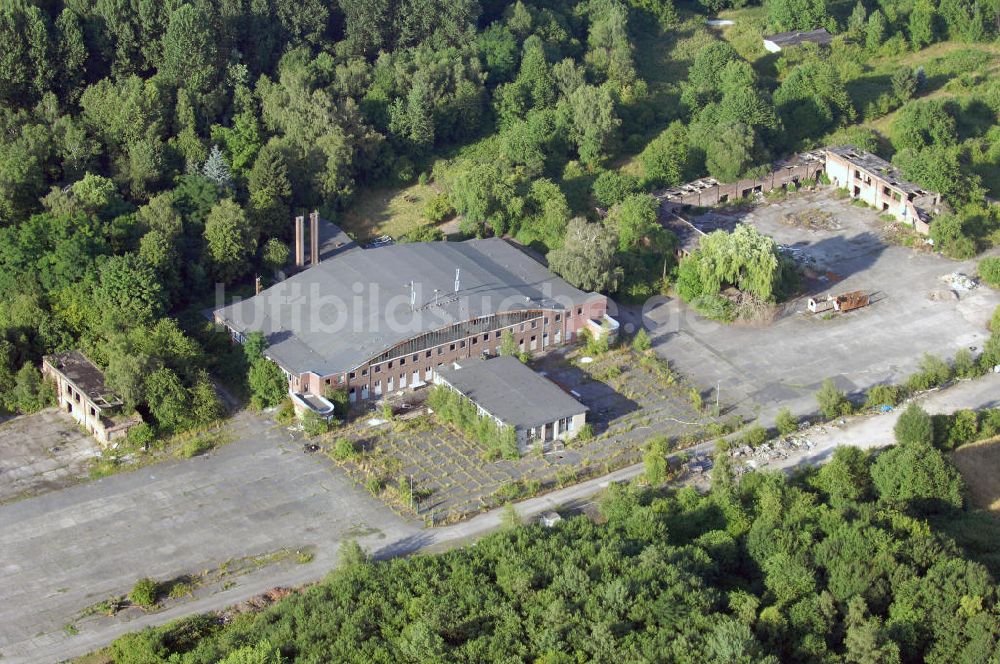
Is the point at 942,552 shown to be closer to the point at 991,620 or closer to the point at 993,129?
the point at 991,620

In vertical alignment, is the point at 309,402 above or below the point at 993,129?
below

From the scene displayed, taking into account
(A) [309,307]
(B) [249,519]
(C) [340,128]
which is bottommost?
(B) [249,519]

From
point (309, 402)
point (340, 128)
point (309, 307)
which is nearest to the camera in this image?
point (309, 402)

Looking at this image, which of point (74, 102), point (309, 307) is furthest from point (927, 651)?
point (74, 102)

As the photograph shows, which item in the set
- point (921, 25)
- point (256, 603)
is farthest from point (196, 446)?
point (921, 25)

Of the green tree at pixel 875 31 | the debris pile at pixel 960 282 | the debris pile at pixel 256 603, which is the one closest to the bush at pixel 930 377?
the debris pile at pixel 960 282

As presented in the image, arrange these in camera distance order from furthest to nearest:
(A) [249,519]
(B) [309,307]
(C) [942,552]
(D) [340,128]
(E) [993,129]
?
(E) [993,129], (D) [340,128], (B) [309,307], (A) [249,519], (C) [942,552]

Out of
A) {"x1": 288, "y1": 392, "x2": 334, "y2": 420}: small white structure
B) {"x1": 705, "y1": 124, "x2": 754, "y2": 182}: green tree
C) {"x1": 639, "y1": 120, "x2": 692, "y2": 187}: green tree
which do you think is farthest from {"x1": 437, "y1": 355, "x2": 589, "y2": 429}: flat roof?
{"x1": 705, "y1": 124, "x2": 754, "y2": 182}: green tree
